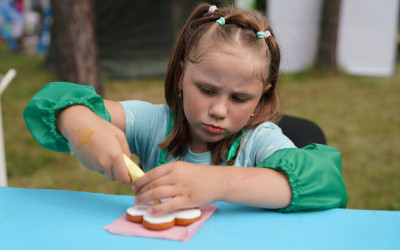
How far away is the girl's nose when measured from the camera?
3.66ft

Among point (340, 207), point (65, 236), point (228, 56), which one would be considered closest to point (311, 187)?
point (340, 207)

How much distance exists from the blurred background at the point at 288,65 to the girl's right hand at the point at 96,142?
94.5 inches

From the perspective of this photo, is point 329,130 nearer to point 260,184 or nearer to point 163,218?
point 260,184

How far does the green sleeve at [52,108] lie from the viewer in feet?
3.43

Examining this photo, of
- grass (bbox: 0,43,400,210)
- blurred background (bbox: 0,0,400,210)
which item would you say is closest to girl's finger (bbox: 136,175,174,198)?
grass (bbox: 0,43,400,210)

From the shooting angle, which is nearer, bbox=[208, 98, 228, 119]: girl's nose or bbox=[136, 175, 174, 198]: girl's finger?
bbox=[136, 175, 174, 198]: girl's finger

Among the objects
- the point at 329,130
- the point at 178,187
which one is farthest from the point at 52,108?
the point at 329,130

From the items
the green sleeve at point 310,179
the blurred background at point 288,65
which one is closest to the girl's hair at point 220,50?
the green sleeve at point 310,179

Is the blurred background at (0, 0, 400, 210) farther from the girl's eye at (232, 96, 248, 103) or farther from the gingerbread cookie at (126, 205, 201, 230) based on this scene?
the gingerbread cookie at (126, 205, 201, 230)

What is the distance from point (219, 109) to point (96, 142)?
34cm

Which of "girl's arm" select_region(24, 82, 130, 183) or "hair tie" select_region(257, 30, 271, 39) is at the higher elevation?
"hair tie" select_region(257, 30, 271, 39)

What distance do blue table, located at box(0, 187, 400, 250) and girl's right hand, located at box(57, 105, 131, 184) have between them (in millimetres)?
96

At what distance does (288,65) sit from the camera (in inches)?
275

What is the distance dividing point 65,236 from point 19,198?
27 centimetres
